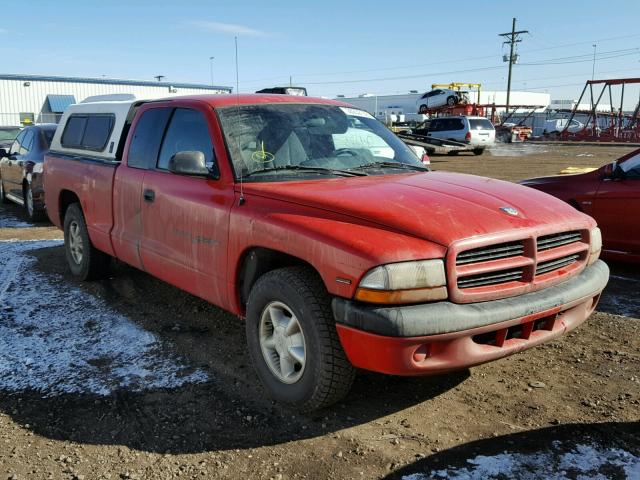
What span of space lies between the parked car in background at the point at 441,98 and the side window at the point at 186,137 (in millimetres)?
40778

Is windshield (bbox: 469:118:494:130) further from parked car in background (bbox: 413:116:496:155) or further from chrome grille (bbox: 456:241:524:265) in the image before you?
chrome grille (bbox: 456:241:524:265)

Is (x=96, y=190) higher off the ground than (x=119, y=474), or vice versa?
(x=96, y=190)

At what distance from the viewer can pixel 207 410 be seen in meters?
3.42

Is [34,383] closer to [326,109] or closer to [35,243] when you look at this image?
[326,109]

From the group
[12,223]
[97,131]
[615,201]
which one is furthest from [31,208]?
[615,201]

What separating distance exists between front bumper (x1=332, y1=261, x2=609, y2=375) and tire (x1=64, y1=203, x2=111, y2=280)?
3.69 metres

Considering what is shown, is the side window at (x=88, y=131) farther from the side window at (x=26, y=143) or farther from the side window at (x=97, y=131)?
the side window at (x=26, y=143)

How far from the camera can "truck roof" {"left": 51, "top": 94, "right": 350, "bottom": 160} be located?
172 inches

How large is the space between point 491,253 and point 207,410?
1810mm

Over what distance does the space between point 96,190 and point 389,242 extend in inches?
136

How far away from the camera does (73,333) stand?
4.60m

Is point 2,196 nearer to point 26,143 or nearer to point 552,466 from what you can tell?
point 26,143

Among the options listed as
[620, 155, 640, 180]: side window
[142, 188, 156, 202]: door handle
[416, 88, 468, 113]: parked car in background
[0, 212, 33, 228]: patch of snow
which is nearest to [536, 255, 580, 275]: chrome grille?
[142, 188, 156, 202]: door handle

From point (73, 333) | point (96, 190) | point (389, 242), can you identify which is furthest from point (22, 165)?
point (389, 242)
